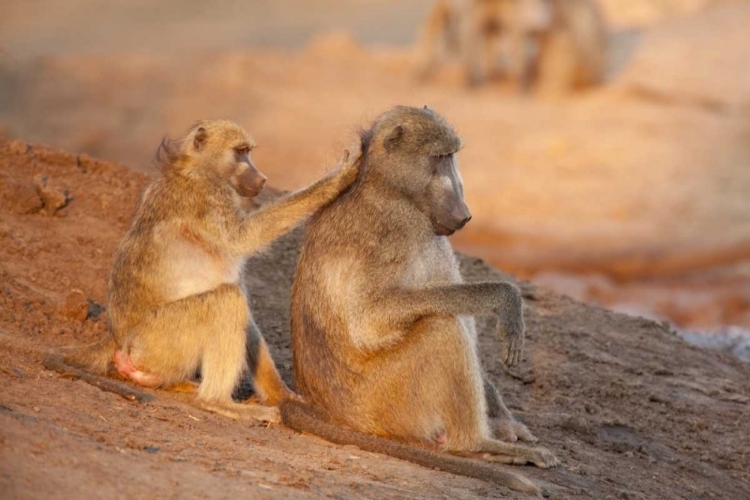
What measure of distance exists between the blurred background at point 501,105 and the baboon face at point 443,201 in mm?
6908

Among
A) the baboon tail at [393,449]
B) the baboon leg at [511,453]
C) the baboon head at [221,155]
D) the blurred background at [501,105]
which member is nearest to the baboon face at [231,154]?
the baboon head at [221,155]

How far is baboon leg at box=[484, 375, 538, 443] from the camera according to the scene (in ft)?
19.4

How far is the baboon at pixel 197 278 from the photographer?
5.75 m

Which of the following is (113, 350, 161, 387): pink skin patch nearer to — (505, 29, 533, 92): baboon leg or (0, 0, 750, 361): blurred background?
(0, 0, 750, 361): blurred background

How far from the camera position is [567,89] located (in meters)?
19.8

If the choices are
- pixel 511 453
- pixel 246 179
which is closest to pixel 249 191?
pixel 246 179

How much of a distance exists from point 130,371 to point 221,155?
3.88 feet

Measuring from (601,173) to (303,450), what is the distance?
11793mm

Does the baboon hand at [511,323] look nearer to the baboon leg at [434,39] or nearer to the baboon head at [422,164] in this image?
the baboon head at [422,164]

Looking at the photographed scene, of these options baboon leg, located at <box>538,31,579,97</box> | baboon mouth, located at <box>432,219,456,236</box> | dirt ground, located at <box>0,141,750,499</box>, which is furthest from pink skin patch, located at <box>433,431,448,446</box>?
baboon leg, located at <box>538,31,579,97</box>

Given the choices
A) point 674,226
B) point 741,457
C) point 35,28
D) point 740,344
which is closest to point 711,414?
point 741,457

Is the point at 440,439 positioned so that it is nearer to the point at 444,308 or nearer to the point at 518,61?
the point at 444,308

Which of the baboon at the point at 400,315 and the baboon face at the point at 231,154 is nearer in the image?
the baboon at the point at 400,315

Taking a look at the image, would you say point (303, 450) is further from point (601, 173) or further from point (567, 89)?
point (567, 89)
